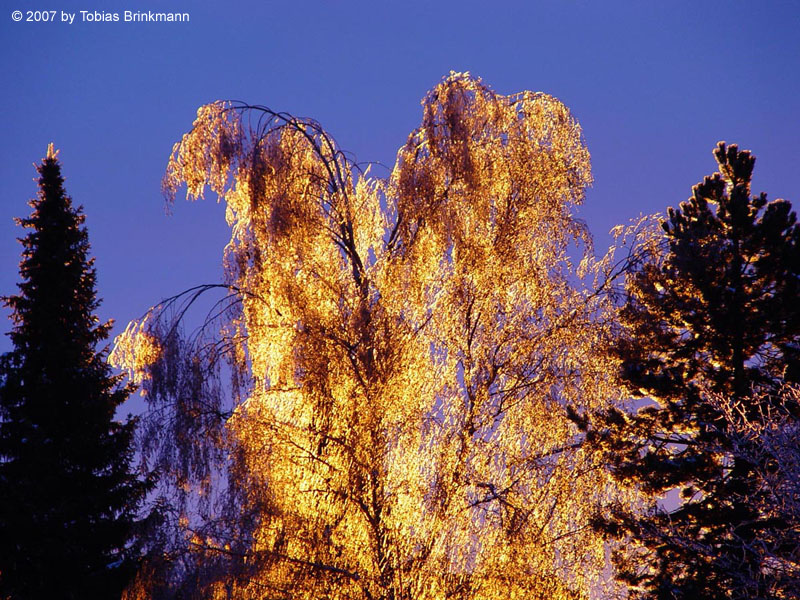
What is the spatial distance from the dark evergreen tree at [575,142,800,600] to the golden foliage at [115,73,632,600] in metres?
2.86

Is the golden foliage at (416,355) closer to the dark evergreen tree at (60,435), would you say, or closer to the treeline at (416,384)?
the treeline at (416,384)

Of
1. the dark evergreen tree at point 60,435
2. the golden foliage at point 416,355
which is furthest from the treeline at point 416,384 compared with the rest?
the dark evergreen tree at point 60,435

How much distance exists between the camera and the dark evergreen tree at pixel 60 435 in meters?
13.0

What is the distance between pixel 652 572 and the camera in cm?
1380

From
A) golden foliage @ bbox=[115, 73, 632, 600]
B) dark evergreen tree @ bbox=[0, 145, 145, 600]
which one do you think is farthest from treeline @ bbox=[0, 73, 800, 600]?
dark evergreen tree @ bbox=[0, 145, 145, 600]

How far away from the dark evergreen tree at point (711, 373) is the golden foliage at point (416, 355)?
286cm

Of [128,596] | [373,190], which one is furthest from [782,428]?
[128,596]

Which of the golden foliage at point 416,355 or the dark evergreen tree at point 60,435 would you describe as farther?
the dark evergreen tree at point 60,435

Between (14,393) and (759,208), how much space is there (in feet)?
44.2

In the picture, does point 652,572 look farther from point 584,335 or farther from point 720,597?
point 584,335

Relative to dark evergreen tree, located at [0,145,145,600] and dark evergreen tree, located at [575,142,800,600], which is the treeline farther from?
dark evergreen tree, located at [0,145,145,600]

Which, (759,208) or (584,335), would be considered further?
(759,208)

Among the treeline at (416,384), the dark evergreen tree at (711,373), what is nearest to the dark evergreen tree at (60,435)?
the treeline at (416,384)

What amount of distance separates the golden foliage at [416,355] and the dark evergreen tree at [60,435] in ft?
15.0
